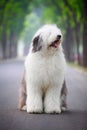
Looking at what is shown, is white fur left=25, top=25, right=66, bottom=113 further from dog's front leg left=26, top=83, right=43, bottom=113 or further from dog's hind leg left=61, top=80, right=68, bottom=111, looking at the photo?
dog's hind leg left=61, top=80, right=68, bottom=111

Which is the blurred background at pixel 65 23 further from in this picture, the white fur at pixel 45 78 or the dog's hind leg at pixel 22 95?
the white fur at pixel 45 78

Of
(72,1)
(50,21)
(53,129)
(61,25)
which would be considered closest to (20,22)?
(72,1)

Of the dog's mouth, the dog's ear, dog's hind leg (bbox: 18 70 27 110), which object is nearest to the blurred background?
dog's hind leg (bbox: 18 70 27 110)

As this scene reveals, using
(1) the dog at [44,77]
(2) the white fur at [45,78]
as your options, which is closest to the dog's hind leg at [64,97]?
(1) the dog at [44,77]

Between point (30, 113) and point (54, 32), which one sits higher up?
point (54, 32)

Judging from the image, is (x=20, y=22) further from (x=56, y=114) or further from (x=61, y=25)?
(x=56, y=114)

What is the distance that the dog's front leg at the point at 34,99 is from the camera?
8.11m

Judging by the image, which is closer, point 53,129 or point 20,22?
point 53,129

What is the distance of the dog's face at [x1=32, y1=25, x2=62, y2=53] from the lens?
7.48 meters

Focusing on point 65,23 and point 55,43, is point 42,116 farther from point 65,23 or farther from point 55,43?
point 65,23

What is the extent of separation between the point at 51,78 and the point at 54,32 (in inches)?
33.5

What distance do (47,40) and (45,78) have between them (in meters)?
0.67

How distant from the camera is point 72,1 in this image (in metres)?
27.2

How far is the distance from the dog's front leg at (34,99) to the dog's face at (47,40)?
0.62 m
